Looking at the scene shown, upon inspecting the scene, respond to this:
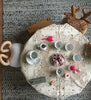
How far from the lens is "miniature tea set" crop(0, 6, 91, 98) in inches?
51.1

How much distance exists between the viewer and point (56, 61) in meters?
1.28

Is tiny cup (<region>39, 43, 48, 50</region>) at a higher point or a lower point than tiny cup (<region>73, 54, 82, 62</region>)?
higher

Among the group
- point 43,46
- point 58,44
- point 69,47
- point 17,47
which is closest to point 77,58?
point 69,47

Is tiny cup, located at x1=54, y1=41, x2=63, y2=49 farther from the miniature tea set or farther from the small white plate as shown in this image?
the small white plate

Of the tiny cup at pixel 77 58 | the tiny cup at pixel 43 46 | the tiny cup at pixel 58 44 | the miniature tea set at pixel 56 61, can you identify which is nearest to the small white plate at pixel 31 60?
the miniature tea set at pixel 56 61

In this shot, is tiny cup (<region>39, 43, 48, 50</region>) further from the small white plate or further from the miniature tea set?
the small white plate

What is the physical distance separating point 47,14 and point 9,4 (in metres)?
0.58

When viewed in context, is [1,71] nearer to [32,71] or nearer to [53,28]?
[32,71]

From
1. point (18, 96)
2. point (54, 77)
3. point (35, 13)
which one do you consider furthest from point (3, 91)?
point (35, 13)

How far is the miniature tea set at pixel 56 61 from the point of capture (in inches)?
51.1

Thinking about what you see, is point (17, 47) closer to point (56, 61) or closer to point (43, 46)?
point (43, 46)

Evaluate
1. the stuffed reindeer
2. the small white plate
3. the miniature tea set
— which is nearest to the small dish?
the miniature tea set

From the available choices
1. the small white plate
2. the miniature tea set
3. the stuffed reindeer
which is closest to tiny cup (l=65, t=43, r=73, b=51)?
the miniature tea set

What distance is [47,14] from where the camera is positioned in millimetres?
1934
